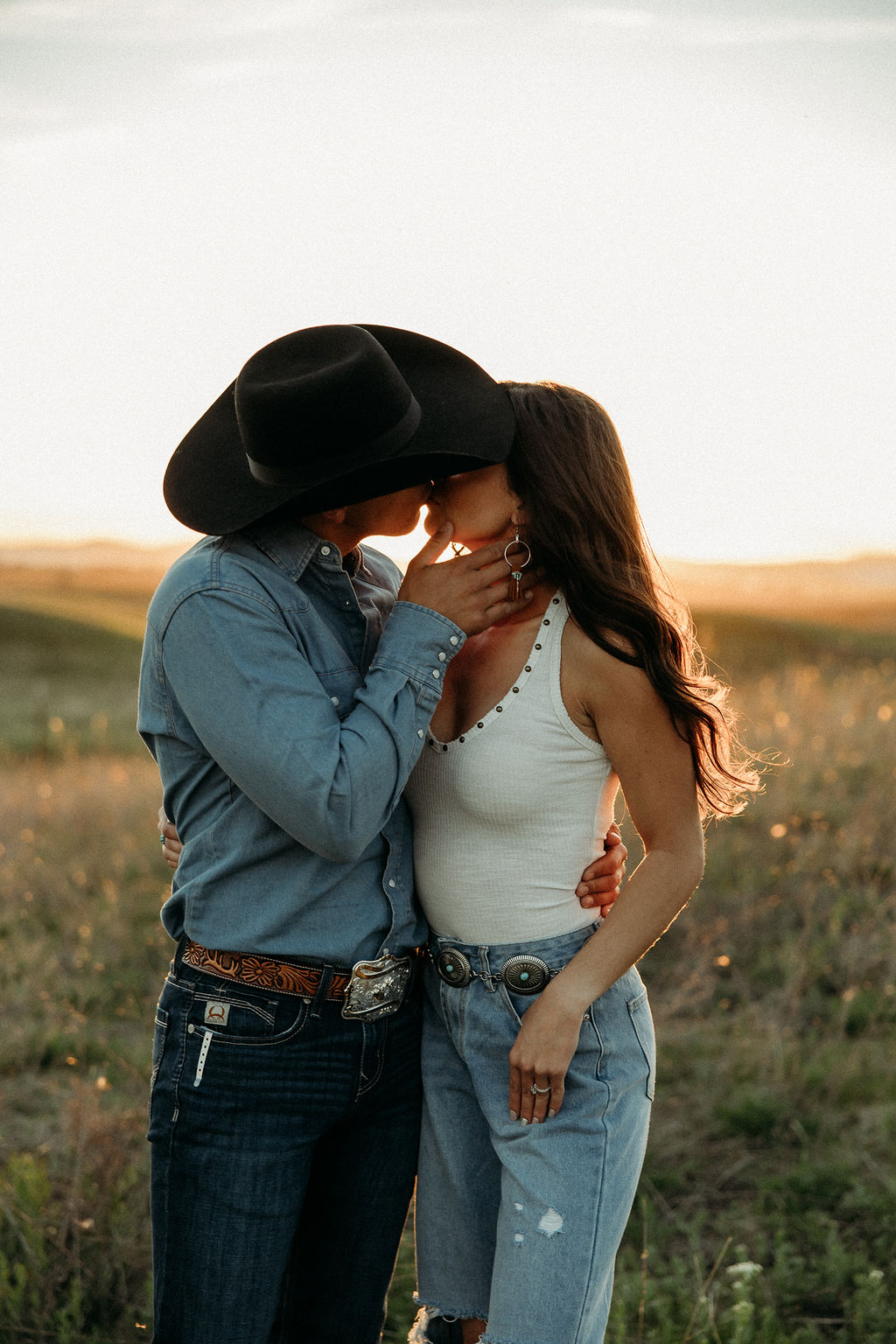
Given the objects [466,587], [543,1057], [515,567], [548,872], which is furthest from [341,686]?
[543,1057]

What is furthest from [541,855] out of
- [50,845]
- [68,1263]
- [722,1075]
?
[50,845]

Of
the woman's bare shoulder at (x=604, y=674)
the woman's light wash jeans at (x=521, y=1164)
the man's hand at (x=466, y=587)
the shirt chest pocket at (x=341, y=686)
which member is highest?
the man's hand at (x=466, y=587)

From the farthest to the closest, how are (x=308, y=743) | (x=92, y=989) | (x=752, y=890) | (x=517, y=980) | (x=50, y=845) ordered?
1. (x=50, y=845)
2. (x=752, y=890)
3. (x=92, y=989)
4. (x=517, y=980)
5. (x=308, y=743)

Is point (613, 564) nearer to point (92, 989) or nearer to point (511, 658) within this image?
point (511, 658)

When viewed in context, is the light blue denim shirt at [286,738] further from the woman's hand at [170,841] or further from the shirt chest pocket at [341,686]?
the woman's hand at [170,841]

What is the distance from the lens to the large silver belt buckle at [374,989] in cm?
195

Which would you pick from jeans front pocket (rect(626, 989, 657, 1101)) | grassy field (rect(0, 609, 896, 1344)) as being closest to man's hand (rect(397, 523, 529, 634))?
jeans front pocket (rect(626, 989, 657, 1101))

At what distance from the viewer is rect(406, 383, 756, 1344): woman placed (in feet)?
6.29

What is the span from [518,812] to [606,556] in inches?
20.3

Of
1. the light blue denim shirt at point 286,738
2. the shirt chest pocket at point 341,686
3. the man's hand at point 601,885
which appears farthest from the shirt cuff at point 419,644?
the man's hand at point 601,885

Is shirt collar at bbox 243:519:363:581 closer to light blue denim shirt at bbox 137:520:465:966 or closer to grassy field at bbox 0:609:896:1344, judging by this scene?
light blue denim shirt at bbox 137:520:465:966

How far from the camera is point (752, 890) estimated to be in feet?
17.9

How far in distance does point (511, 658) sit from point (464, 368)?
1.95 feet

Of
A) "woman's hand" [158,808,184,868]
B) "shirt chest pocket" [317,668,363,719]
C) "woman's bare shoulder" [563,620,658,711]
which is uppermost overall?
"woman's bare shoulder" [563,620,658,711]
